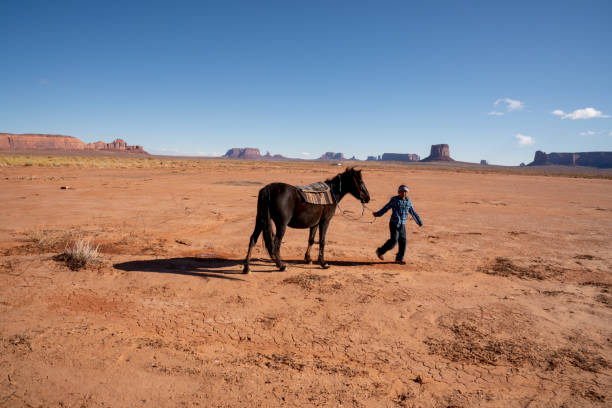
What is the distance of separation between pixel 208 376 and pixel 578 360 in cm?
423

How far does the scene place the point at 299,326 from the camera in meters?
4.12

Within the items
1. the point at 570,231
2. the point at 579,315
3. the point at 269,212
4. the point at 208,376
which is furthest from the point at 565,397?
the point at 570,231

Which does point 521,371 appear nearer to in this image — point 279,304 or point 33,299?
point 279,304

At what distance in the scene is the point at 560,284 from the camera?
5832 mm

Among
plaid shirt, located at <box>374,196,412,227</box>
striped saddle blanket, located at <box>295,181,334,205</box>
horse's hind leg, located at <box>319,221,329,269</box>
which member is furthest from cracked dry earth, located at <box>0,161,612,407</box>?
striped saddle blanket, located at <box>295,181,334,205</box>

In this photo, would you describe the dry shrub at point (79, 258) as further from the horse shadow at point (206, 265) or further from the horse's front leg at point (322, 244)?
the horse's front leg at point (322, 244)

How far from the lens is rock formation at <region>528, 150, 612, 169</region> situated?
173525 mm

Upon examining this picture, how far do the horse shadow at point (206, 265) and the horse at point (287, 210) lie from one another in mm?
283

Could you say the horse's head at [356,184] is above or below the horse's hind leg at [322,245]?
above

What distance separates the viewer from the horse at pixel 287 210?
19.0ft

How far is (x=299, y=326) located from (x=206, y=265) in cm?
301

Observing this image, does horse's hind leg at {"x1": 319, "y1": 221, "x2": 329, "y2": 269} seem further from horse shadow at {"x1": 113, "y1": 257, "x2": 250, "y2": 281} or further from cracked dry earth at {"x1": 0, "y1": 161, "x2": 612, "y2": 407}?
horse shadow at {"x1": 113, "y1": 257, "x2": 250, "y2": 281}

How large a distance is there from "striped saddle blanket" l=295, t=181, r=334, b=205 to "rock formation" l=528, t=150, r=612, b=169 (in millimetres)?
230996

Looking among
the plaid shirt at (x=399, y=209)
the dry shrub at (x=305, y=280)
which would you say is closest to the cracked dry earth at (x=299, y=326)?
the dry shrub at (x=305, y=280)
